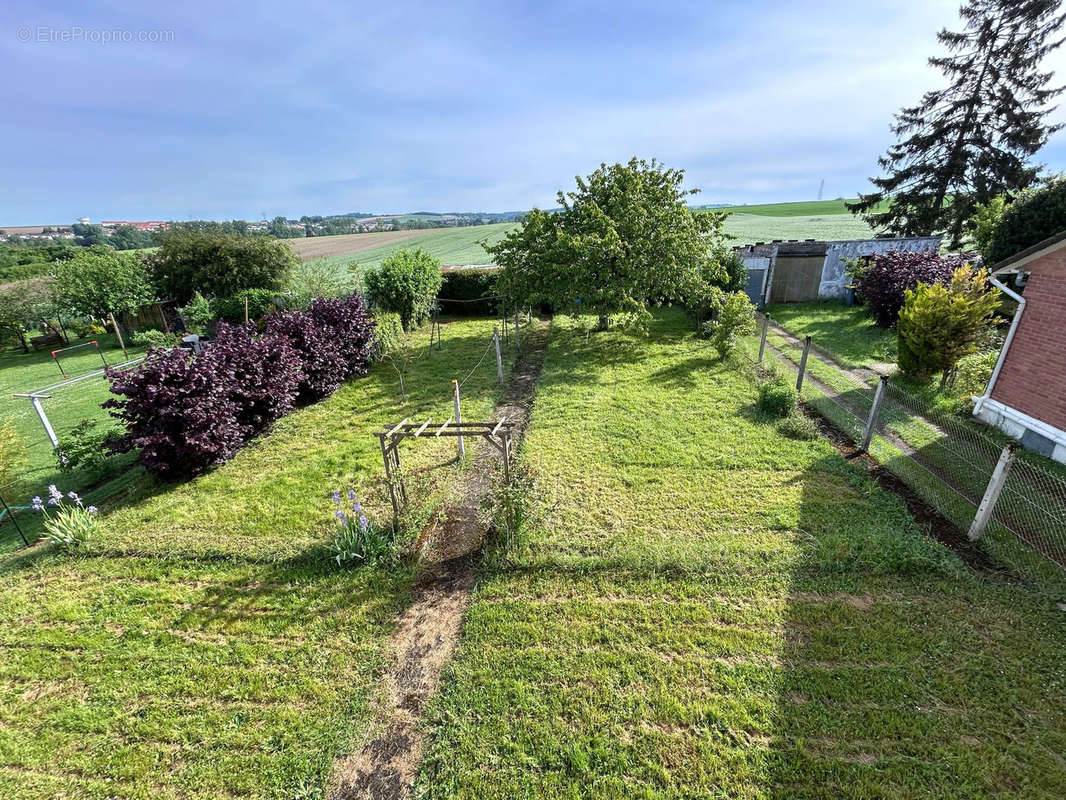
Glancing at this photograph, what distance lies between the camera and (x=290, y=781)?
3416mm

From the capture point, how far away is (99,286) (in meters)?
19.0

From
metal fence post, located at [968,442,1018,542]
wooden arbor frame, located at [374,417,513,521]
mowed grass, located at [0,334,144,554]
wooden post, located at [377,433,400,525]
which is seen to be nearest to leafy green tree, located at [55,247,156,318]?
mowed grass, located at [0,334,144,554]

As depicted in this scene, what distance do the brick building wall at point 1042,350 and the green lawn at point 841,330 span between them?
14.7 ft

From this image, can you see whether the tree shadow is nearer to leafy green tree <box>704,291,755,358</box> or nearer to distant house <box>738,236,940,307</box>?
leafy green tree <box>704,291,755,358</box>

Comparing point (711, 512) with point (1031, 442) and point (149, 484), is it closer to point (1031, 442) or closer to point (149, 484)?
point (1031, 442)

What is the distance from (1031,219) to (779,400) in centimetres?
1336

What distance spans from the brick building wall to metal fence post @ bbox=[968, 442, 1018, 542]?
10.8 ft

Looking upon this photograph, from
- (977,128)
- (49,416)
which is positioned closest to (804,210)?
(977,128)

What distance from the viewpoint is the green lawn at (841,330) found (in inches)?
506

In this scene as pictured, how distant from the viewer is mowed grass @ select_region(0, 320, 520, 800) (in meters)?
3.56

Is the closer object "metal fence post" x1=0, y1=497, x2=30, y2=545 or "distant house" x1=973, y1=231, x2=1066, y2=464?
"metal fence post" x1=0, y1=497, x2=30, y2=545

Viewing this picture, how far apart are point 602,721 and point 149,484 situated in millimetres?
8580

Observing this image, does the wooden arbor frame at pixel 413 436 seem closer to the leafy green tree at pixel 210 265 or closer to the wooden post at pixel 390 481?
the wooden post at pixel 390 481

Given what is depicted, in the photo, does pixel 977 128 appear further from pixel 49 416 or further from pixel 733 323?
pixel 49 416
